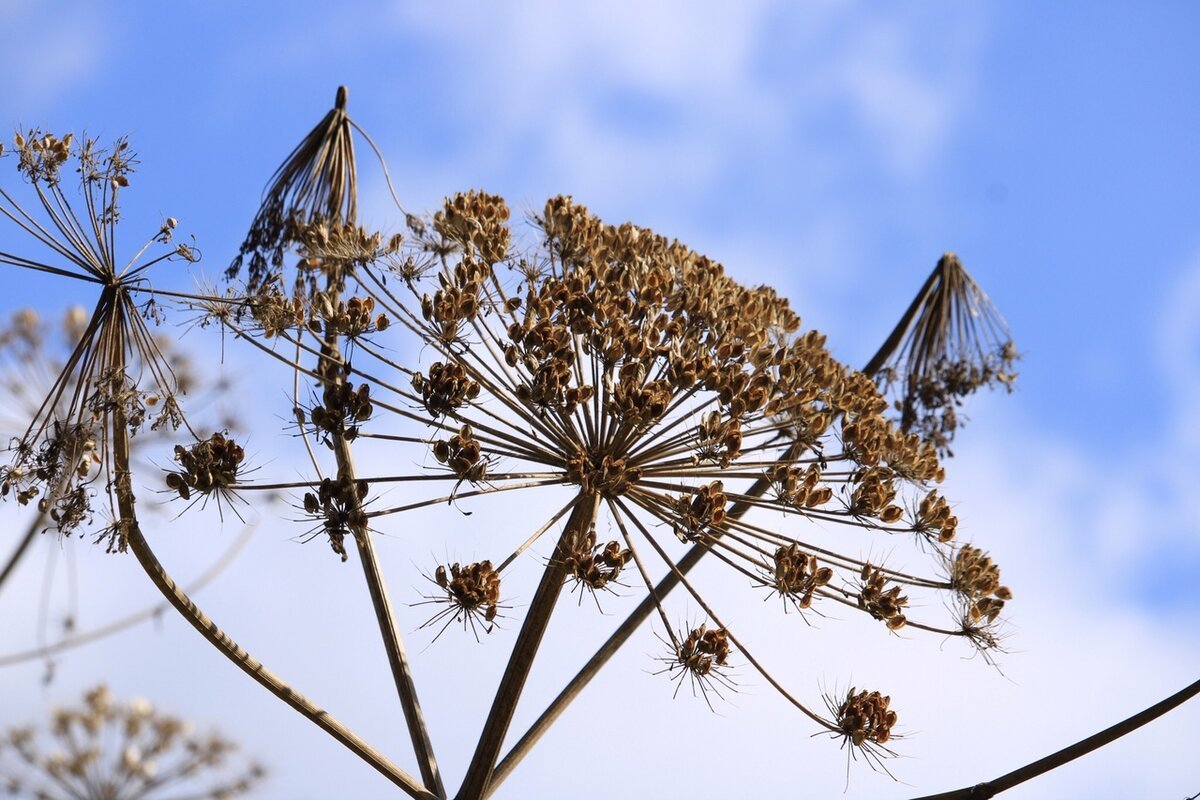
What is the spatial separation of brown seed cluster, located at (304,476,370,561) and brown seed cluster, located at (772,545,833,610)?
2756mm

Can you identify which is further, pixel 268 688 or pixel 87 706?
pixel 87 706

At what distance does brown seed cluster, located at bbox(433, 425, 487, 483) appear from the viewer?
7.74m

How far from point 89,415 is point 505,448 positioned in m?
2.66

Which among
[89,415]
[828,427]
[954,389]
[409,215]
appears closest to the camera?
[89,415]

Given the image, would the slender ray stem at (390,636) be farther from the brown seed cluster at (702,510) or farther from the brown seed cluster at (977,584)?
the brown seed cluster at (977,584)

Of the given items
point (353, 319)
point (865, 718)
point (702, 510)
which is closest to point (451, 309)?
point (353, 319)

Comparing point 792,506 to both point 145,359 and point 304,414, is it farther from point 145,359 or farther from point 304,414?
point 145,359

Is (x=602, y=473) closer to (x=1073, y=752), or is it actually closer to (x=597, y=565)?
(x=597, y=565)

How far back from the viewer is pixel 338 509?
7.97 metres

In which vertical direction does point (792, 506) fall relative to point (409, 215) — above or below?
below

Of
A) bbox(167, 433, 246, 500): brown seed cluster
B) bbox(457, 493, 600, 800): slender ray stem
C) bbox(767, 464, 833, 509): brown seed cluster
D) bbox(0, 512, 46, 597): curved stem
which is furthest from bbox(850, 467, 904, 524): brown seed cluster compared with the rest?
bbox(0, 512, 46, 597): curved stem

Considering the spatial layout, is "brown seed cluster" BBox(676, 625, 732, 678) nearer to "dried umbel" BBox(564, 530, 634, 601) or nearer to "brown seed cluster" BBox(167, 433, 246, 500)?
"dried umbel" BBox(564, 530, 634, 601)

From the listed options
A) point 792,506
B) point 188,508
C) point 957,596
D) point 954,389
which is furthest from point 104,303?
point 954,389

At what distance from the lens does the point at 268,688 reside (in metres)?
8.38
